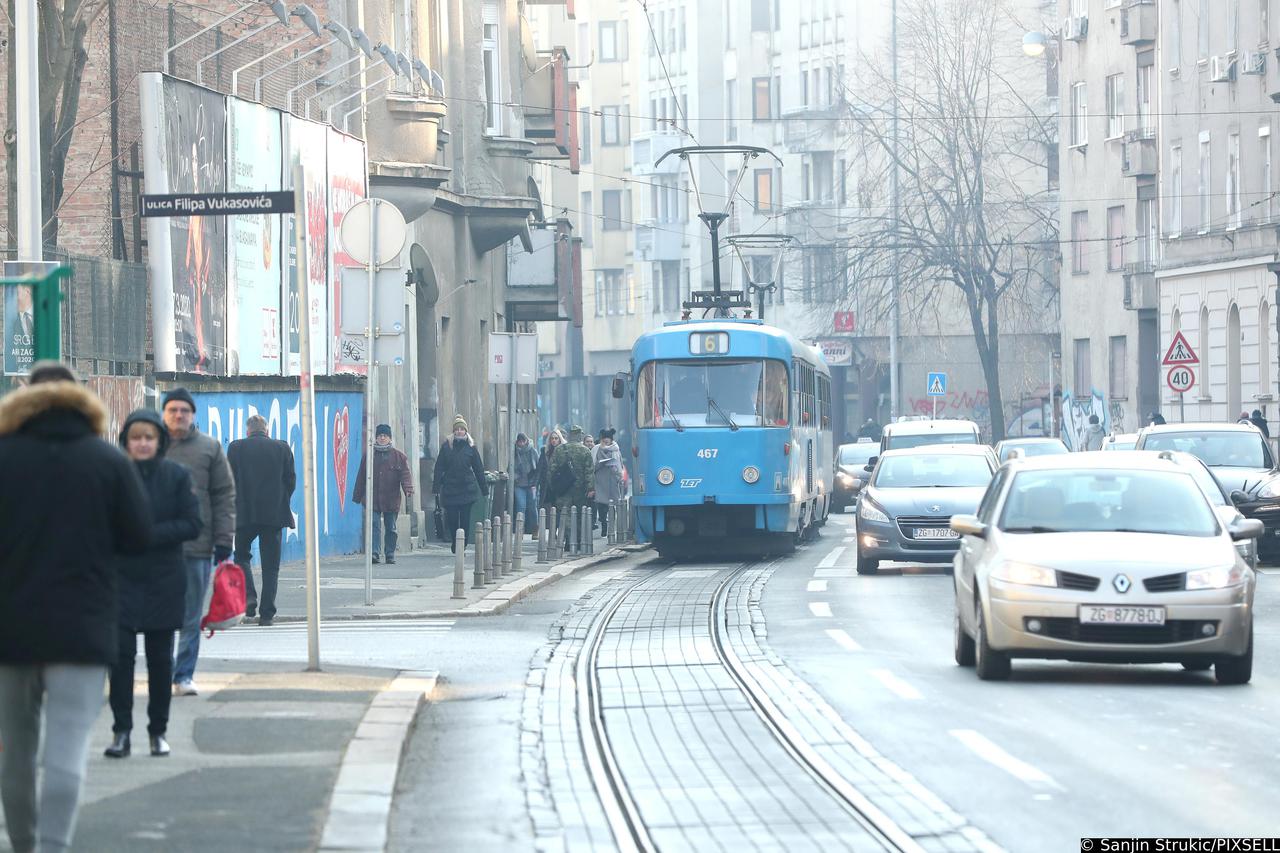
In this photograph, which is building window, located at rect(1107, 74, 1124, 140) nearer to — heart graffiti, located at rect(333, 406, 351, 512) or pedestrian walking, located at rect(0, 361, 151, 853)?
heart graffiti, located at rect(333, 406, 351, 512)

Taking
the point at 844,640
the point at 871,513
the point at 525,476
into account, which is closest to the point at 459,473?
the point at 871,513

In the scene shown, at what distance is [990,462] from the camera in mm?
28234

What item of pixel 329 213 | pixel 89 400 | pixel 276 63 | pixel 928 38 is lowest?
pixel 89 400

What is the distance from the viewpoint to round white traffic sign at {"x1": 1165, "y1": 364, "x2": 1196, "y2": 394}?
122ft

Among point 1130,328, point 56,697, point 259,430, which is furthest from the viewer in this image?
point 1130,328

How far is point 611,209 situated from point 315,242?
216ft

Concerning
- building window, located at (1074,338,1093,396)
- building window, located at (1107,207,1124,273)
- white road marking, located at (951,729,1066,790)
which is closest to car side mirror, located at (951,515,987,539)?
white road marking, located at (951,729,1066,790)

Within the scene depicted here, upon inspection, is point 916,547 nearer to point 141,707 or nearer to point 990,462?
point 990,462

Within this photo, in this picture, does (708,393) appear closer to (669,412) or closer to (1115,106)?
(669,412)

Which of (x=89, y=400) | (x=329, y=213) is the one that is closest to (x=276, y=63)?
(x=329, y=213)

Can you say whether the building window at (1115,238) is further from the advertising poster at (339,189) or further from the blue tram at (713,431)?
the advertising poster at (339,189)

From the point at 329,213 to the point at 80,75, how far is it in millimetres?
7347

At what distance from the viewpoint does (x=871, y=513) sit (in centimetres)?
2647

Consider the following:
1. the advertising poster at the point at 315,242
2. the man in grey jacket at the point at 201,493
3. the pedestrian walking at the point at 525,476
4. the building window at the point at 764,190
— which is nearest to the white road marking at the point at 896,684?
the man in grey jacket at the point at 201,493
